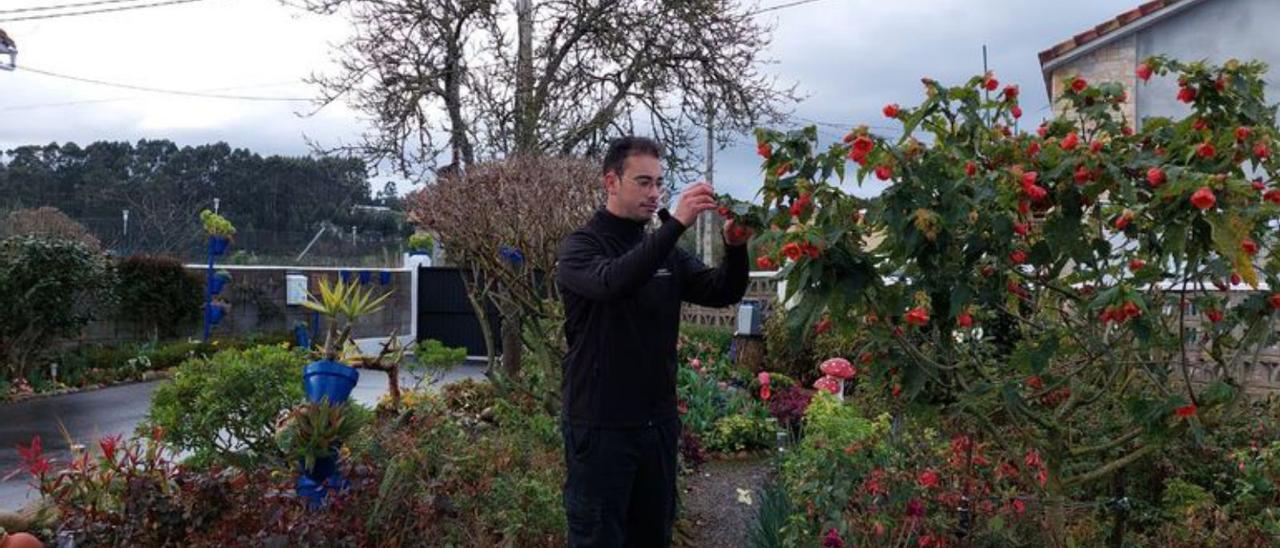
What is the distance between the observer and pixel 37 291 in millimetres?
11453

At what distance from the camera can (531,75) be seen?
41.1 feet

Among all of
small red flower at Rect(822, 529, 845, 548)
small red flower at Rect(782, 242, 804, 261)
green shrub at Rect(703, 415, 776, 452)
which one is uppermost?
small red flower at Rect(782, 242, 804, 261)

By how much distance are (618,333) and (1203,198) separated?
4.74 ft

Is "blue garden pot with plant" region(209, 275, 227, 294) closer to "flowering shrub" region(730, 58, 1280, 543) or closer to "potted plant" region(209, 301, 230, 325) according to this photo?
"potted plant" region(209, 301, 230, 325)

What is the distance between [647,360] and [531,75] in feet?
32.6

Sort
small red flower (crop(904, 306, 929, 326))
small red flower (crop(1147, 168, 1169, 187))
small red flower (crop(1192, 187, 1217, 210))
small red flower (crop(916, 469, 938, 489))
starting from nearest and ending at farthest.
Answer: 1. small red flower (crop(1192, 187, 1217, 210))
2. small red flower (crop(1147, 168, 1169, 187))
3. small red flower (crop(904, 306, 929, 326))
4. small red flower (crop(916, 469, 938, 489))

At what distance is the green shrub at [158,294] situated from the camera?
1420cm

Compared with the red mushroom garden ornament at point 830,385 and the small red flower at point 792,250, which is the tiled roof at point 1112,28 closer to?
the red mushroom garden ornament at point 830,385

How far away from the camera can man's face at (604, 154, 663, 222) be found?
9.86ft

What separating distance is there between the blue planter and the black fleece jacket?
1960 mm

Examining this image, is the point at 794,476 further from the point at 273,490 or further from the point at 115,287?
the point at 115,287

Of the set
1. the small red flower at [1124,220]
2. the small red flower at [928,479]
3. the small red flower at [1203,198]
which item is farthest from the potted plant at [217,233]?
the small red flower at [1203,198]

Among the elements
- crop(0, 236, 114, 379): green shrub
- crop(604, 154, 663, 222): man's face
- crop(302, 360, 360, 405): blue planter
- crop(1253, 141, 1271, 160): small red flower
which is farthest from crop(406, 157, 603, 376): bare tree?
crop(0, 236, 114, 379): green shrub

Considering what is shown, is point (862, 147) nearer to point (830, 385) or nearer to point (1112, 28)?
point (830, 385)
